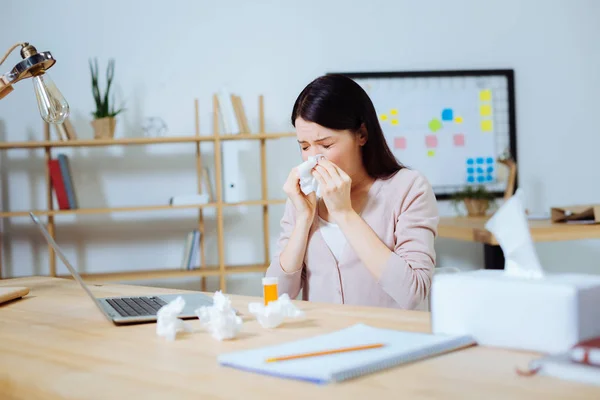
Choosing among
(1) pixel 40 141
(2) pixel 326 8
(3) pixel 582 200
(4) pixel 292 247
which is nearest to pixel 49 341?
(4) pixel 292 247

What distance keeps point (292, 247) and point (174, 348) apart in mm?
843

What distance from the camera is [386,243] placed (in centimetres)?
184

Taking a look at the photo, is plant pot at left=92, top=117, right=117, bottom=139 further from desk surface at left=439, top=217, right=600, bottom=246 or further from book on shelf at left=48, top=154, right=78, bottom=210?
desk surface at left=439, top=217, right=600, bottom=246

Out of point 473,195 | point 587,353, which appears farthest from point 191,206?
point 587,353

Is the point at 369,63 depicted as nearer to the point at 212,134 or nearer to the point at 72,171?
the point at 212,134

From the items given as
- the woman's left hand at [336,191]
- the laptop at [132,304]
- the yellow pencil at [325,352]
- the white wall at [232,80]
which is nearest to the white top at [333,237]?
the woman's left hand at [336,191]

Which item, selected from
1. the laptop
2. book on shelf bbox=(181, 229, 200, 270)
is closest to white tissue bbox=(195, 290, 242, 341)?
the laptop

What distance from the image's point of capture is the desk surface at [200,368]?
0.76 m

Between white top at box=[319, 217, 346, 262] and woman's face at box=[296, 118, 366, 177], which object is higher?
woman's face at box=[296, 118, 366, 177]

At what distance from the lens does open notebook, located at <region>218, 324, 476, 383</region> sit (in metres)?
0.82

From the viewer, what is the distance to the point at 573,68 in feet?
13.6

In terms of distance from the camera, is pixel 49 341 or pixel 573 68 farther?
pixel 573 68

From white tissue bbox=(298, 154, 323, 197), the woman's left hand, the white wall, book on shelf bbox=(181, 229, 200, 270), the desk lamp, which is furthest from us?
the white wall

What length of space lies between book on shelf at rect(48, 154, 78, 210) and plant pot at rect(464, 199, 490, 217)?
207 cm
